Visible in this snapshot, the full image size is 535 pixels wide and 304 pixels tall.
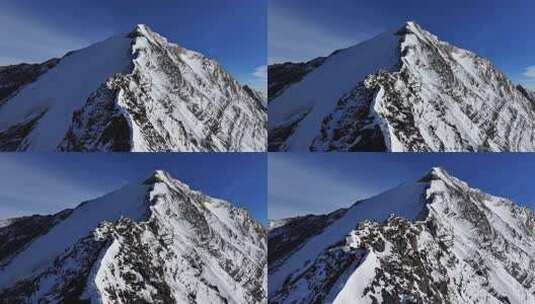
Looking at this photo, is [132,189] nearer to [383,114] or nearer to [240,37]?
[240,37]

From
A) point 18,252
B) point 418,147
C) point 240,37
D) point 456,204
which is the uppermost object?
point 240,37

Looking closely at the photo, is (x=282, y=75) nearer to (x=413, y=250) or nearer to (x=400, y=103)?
(x=400, y=103)

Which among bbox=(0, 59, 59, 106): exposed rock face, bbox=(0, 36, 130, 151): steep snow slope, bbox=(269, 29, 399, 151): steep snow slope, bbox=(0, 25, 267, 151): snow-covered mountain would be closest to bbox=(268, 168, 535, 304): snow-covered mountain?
bbox=(269, 29, 399, 151): steep snow slope

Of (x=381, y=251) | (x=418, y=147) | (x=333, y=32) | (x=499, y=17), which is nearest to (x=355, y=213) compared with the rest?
(x=381, y=251)

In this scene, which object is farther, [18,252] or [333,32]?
[333,32]

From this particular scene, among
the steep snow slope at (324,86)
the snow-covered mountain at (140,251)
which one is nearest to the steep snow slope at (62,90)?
the snow-covered mountain at (140,251)

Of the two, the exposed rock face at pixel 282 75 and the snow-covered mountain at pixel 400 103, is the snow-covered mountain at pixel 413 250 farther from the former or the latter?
the exposed rock face at pixel 282 75

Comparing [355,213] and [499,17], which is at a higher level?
[499,17]
